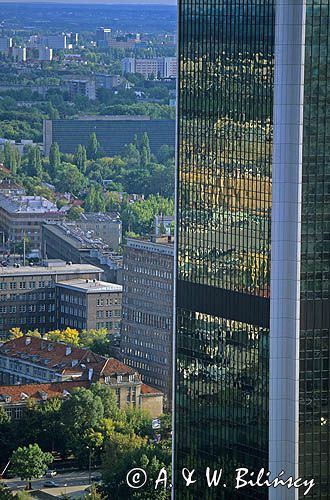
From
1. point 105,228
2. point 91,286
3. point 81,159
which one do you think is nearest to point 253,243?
point 91,286

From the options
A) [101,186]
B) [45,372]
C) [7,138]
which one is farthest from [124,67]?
[45,372]

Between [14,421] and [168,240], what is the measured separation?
1517cm

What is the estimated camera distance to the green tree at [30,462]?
155 ft

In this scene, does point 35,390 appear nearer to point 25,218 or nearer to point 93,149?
point 25,218

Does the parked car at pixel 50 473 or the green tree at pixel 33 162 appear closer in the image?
the parked car at pixel 50 473

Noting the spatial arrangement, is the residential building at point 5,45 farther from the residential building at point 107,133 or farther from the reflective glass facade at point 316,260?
the reflective glass facade at point 316,260

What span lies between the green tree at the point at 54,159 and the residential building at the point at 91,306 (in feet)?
148

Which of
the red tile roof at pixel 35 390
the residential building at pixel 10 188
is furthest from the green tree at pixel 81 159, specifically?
the red tile roof at pixel 35 390

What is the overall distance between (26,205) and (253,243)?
214 feet

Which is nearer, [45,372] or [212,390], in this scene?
[212,390]

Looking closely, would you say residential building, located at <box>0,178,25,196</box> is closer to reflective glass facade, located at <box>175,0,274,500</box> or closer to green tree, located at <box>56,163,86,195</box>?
green tree, located at <box>56,163,86,195</box>

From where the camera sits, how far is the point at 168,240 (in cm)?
6562

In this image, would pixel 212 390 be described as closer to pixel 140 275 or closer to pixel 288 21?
pixel 288 21

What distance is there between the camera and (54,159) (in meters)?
121
